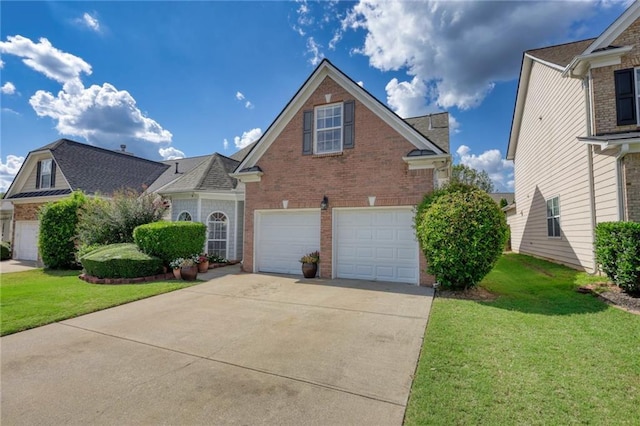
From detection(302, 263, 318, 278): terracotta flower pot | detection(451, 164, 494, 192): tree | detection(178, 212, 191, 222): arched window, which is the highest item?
detection(451, 164, 494, 192): tree

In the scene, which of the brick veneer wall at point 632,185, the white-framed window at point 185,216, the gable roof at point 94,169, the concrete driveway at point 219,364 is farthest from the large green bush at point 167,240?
the brick veneer wall at point 632,185

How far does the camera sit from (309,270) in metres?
9.98

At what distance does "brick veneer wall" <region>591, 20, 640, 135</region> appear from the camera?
8.82 meters

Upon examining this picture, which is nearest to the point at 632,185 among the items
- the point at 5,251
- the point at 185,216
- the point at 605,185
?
the point at 605,185

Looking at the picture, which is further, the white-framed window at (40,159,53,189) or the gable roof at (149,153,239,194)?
the white-framed window at (40,159,53,189)

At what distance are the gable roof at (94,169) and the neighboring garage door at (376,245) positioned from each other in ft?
42.5

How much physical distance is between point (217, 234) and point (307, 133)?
6.92m

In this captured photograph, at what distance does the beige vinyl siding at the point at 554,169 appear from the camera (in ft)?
31.9

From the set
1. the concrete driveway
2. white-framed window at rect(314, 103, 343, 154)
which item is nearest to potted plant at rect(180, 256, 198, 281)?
the concrete driveway

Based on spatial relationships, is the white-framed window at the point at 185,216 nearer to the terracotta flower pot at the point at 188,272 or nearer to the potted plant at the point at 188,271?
the potted plant at the point at 188,271

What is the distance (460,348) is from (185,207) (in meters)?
13.4

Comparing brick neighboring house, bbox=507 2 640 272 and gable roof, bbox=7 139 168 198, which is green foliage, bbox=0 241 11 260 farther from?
brick neighboring house, bbox=507 2 640 272

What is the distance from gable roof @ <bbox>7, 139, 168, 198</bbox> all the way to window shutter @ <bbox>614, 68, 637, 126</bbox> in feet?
67.5

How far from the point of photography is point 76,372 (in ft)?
12.1
